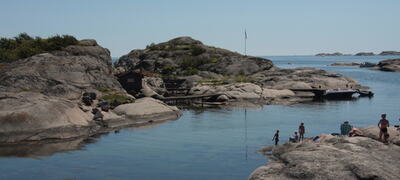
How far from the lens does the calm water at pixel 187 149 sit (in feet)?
100

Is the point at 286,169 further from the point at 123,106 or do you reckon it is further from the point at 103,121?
the point at 123,106

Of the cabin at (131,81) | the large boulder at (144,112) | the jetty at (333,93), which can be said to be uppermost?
the cabin at (131,81)

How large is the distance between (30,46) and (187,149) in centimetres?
5587

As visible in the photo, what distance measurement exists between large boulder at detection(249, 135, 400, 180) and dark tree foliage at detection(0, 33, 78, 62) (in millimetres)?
59000

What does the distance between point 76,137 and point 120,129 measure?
620cm

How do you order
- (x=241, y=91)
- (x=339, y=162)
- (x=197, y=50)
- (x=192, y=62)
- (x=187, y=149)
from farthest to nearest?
1. (x=197, y=50)
2. (x=192, y=62)
3. (x=241, y=91)
4. (x=187, y=149)
5. (x=339, y=162)

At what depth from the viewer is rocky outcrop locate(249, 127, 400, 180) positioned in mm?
24172

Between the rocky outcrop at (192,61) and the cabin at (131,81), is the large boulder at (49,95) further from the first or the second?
the rocky outcrop at (192,61)

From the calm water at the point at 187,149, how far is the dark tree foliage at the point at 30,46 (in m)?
33.9

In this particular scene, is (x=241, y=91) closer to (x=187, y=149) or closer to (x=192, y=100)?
(x=192, y=100)

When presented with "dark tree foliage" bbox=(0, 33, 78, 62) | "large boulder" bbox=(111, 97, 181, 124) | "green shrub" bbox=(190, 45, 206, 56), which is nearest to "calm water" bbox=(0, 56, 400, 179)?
"large boulder" bbox=(111, 97, 181, 124)

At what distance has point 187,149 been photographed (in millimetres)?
38188

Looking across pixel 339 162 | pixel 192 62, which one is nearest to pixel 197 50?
pixel 192 62

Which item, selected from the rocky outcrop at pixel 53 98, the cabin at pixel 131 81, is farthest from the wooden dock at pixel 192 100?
the rocky outcrop at pixel 53 98
